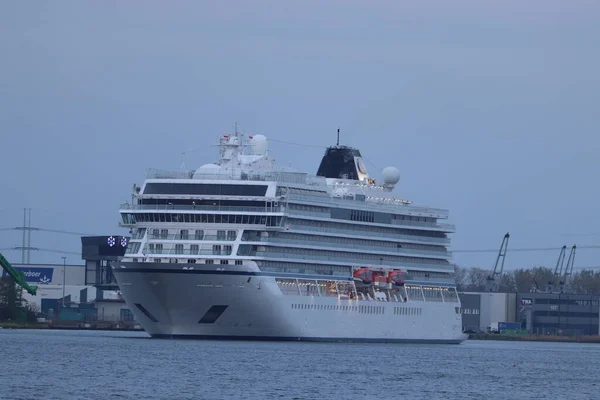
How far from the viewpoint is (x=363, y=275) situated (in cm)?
10856

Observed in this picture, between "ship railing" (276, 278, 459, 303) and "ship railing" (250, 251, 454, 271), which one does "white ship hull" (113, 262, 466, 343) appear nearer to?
"ship railing" (276, 278, 459, 303)

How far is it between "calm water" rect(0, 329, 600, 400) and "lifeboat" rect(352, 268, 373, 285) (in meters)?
5.86

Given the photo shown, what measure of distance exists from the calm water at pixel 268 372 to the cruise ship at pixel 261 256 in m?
2.22

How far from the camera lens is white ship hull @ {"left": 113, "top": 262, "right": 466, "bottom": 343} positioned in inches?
3735

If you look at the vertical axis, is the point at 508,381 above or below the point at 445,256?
below

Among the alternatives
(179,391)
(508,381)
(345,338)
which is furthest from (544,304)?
(179,391)

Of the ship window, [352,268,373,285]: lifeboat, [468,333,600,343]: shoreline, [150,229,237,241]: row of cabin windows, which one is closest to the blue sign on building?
[468,333,600,343]: shoreline

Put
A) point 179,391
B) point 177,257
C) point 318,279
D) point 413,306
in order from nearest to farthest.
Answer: point 179,391 → point 177,257 → point 318,279 → point 413,306

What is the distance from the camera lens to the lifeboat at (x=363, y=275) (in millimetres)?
108250

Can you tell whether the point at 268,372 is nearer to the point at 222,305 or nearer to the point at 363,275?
the point at 222,305

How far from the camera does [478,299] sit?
178125mm

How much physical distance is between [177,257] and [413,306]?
24.4 m

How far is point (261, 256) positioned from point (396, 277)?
56.8 ft

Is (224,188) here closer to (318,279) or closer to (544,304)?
(318,279)
